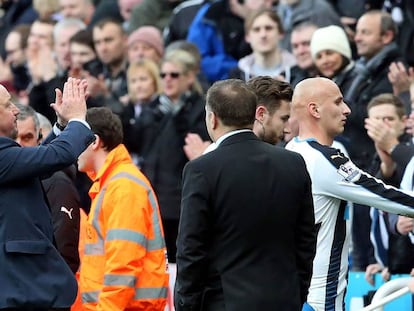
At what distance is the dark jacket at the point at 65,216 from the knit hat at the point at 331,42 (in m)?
4.22

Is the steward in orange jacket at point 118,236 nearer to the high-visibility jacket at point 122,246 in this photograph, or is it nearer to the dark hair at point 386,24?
the high-visibility jacket at point 122,246

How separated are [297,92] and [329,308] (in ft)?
4.49

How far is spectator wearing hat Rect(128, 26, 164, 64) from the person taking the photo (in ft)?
51.2

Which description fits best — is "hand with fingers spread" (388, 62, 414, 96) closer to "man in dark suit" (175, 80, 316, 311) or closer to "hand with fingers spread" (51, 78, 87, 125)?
"hand with fingers spread" (51, 78, 87, 125)

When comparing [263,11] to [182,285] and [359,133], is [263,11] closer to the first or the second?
[359,133]

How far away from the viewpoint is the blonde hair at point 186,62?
14.0 meters

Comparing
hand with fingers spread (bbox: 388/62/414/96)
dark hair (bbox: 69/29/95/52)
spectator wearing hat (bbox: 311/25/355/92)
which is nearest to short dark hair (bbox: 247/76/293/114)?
hand with fingers spread (bbox: 388/62/414/96)

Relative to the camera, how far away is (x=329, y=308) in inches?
328

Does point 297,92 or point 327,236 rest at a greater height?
point 297,92

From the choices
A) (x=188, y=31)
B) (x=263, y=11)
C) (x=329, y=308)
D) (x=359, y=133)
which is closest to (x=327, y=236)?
(x=329, y=308)

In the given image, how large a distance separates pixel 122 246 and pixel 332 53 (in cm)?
471

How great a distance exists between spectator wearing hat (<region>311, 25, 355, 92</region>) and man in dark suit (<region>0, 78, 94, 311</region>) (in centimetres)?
531

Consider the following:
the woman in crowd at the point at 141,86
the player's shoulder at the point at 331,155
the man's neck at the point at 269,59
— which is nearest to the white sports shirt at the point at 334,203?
the player's shoulder at the point at 331,155

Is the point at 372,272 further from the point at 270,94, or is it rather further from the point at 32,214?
the point at 32,214
